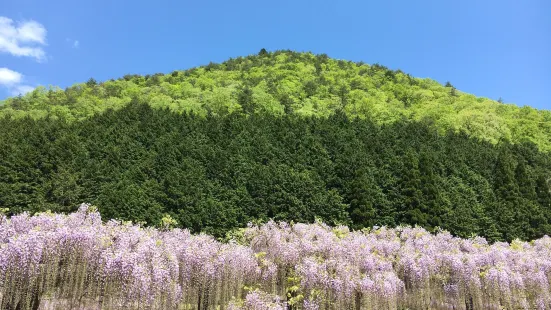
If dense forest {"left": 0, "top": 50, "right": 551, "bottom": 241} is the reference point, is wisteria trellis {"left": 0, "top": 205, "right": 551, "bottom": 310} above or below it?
below

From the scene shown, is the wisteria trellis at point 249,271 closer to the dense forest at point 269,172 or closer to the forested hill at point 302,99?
the dense forest at point 269,172

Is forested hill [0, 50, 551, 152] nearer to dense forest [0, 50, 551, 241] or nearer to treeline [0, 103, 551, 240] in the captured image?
dense forest [0, 50, 551, 241]

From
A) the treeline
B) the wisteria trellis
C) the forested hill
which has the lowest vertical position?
the wisteria trellis

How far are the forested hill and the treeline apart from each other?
41.5 ft

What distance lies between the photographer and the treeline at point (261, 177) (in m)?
28.6

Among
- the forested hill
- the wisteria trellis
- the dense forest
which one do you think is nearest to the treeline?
the dense forest

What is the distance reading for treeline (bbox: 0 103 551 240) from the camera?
94.0ft

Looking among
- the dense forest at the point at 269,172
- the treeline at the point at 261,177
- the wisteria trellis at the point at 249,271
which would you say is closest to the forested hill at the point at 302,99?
the dense forest at the point at 269,172

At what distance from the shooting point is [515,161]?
41938 millimetres

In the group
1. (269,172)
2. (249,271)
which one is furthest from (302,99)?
(249,271)

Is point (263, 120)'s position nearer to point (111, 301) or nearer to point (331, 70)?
point (111, 301)

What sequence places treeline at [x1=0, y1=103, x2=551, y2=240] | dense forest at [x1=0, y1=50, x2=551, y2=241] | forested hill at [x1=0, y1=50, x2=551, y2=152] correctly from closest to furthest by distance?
treeline at [x1=0, y1=103, x2=551, y2=240]
dense forest at [x1=0, y1=50, x2=551, y2=241]
forested hill at [x1=0, y1=50, x2=551, y2=152]

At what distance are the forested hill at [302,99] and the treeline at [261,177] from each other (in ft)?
41.5

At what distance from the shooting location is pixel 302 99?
62.8 m
